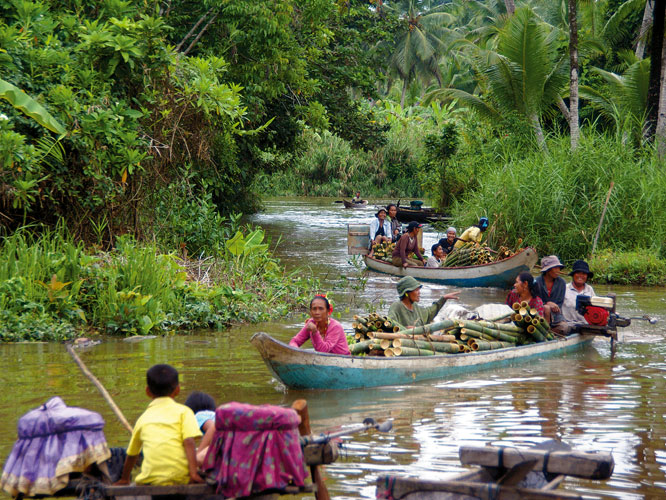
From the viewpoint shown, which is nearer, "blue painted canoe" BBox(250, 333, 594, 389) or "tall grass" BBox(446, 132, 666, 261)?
"blue painted canoe" BBox(250, 333, 594, 389)

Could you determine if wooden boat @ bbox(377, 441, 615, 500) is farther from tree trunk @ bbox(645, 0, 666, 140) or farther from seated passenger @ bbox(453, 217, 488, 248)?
tree trunk @ bbox(645, 0, 666, 140)

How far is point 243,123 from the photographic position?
16.7 metres

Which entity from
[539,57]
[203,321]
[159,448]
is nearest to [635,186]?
[539,57]

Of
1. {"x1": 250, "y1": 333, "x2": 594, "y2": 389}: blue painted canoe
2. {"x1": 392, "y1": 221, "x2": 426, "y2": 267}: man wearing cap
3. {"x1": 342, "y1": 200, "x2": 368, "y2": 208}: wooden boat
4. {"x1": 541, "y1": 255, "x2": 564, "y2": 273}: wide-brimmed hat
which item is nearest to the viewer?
{"x1": 250, "y1": 333, "x2": 594, "y2": 389}: blue painted canoe

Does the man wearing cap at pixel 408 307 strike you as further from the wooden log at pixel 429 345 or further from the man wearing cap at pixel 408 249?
the man wearing cap at pixel 408 249

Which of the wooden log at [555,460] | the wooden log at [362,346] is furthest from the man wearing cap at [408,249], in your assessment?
the wooden log at [555,460]

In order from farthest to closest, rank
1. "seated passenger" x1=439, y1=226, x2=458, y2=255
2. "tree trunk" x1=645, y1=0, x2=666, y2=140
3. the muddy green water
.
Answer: "tree trunk" x1=645, y1=0, x2=666, y2=140
"seated passenger" x1=439, y1=226, x2=458, y2=255
the muddy green water

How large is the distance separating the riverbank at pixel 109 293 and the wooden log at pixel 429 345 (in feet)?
11.4

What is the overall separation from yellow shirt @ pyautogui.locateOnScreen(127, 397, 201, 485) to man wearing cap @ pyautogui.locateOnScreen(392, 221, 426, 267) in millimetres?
12667

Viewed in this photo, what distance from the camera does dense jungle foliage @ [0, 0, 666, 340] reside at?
11.5 meters

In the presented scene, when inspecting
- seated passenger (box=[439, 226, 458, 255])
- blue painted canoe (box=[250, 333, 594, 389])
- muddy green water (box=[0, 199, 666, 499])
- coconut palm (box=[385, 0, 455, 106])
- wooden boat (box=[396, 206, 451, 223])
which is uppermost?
coconut palm (box=[385, 0, 455, 106])

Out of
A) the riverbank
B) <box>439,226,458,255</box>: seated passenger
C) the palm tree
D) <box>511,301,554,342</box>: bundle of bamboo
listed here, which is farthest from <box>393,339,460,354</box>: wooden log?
the palm tree

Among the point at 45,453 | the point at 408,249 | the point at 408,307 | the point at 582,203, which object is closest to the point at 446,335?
the point at 408,307

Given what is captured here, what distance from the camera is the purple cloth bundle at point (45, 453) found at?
4.21 meters
